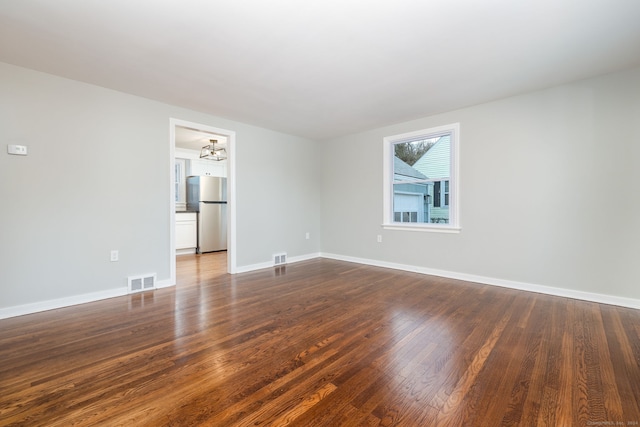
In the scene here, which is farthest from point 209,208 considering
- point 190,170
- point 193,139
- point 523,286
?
point 523,286

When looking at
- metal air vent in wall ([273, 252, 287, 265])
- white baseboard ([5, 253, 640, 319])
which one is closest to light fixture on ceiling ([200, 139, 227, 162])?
metal air vent in wall ([273, 252, 287, 265])

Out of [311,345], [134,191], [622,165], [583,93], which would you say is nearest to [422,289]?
[311,345]

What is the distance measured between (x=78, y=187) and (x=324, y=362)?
10.7ft

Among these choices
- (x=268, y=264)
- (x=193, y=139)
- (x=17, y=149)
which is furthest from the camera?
(x=193, y=139)

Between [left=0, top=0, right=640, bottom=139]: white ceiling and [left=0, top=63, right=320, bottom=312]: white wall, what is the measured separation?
0.28 m

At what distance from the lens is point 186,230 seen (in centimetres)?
636

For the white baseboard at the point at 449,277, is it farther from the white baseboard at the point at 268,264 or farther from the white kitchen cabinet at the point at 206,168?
the white kitchen cabinet at the point at 206,168

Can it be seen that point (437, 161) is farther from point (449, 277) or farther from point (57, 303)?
point (57, 303)

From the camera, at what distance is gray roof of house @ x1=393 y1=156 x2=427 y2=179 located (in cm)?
465

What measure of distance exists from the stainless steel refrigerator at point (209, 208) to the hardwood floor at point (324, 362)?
3219mm

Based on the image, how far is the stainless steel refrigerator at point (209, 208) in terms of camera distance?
6.43 m

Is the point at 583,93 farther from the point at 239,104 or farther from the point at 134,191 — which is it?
the point at 134,191

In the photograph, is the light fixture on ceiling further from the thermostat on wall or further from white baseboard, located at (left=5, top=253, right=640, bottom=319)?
the thermostat on wall

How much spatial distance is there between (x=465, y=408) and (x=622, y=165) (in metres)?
3.25
